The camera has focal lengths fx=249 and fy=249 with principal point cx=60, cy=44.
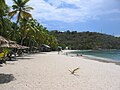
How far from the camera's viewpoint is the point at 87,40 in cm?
15512

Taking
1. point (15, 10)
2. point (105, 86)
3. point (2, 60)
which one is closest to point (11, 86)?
point (105, 86)

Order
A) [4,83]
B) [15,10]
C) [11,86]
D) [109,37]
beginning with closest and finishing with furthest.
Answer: [11,86]
[4,83]
[15,10]
[109,37]

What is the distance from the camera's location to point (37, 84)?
1165 centimetres

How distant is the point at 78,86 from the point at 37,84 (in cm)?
192

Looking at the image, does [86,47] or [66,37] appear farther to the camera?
[66,37]

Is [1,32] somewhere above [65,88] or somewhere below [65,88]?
above

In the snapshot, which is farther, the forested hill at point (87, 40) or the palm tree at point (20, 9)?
the forested hill at point (87, 40)

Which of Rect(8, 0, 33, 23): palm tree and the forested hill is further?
the forested hill

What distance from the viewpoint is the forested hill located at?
14712cm

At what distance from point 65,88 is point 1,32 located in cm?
2583

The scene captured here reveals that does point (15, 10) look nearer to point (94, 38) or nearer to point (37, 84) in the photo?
point (37, 84)

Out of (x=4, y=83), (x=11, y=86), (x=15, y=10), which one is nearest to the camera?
(x=11, y=86)

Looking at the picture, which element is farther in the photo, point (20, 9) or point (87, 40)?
point (87, 40)

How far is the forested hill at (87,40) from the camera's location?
5792 inches
